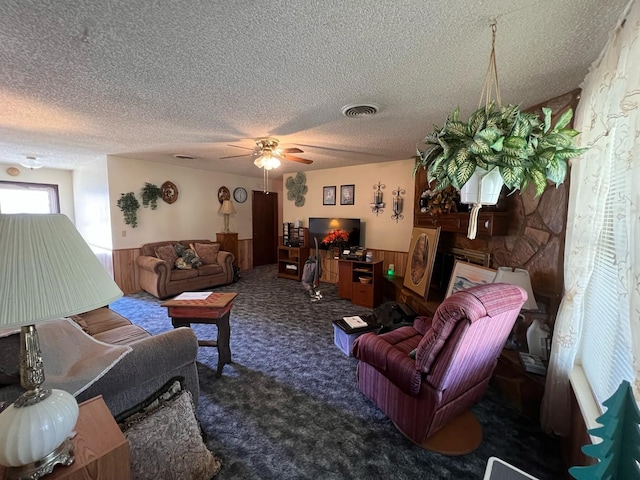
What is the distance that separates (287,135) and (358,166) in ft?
7.24

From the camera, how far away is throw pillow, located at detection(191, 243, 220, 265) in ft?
16.9

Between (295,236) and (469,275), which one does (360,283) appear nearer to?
(469,275)

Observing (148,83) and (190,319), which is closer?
(148,83)

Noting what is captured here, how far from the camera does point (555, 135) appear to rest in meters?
0.93

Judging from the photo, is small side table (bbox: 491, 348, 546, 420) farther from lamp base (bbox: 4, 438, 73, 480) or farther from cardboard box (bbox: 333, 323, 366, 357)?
lamp base (bbox: 4, 438, 73, 480)

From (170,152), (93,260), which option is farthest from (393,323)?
(170,152)

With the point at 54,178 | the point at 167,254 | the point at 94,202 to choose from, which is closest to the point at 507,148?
the point at 167,254

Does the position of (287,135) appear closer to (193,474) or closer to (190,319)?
(190,319)

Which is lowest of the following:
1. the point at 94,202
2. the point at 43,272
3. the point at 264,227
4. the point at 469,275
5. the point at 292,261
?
the point at 292,261

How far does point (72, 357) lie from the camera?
1336mm

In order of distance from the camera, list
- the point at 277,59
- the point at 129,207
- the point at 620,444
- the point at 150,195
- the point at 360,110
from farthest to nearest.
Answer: the point at 150,195, the point at 129,207, the point at 360,110, the point at 277,59, the point at 620,444

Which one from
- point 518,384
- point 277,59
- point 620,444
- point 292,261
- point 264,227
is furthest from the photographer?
point 264,227

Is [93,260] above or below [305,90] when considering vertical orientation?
below

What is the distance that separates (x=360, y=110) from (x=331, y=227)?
300 cm
